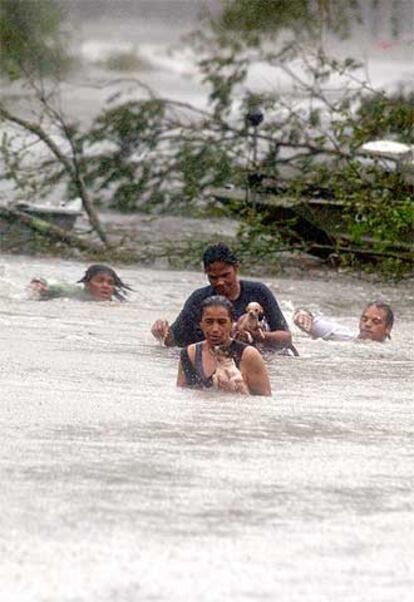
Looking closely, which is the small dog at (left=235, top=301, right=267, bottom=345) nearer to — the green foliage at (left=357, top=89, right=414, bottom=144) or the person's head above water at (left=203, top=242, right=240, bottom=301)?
the person's head above water at (left=203, top=242, right=240, bottom=301)

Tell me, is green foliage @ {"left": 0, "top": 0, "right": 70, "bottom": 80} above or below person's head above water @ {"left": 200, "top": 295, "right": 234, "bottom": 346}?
above

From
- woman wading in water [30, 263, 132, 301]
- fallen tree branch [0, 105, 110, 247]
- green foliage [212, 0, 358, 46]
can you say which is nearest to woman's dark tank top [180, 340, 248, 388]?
woman wading in water [30, 263, 132, 301]

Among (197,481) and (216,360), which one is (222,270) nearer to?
(216,360)

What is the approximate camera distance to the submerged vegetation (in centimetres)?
1839

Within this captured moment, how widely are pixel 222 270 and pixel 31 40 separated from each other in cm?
865

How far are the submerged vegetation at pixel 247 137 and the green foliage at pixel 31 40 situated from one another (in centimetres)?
14

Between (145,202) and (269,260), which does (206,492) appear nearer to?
(269,260)

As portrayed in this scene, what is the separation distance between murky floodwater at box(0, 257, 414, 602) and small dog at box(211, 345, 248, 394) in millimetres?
108

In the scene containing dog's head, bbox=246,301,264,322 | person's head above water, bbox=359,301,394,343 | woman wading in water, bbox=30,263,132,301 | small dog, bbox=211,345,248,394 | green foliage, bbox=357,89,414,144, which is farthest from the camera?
green foliage, bbox=357,89,414,144

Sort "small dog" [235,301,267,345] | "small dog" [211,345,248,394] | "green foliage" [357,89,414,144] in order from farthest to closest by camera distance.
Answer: "green foliage" [357,89,414,144]
"small dog" [235,301,267,345]
"small dog" [211,345,248,394]

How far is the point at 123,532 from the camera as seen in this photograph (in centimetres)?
749

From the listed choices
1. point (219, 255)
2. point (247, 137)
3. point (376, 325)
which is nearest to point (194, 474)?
point (219, 255)

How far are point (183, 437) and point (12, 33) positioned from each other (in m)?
11.7

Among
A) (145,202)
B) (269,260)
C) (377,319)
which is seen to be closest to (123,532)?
(377,319)
